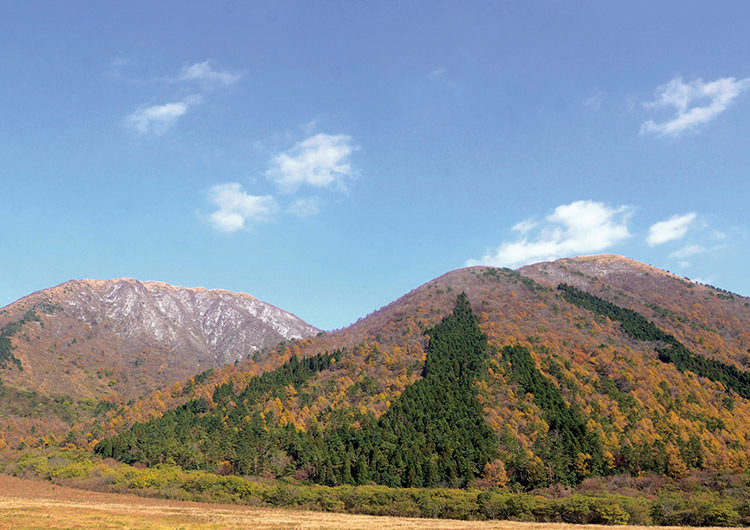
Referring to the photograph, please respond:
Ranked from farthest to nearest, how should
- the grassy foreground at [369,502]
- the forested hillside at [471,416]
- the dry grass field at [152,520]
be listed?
the forested hillside at [471,416] → the grassy foreground at [369,502] → the dry grass field at [152,520]

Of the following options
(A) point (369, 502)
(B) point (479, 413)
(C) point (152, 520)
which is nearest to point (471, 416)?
(B) point (479, 413)

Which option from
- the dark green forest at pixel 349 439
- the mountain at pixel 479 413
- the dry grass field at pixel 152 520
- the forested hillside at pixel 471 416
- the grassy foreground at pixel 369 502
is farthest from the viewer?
the dark green forest at pixel 349 439

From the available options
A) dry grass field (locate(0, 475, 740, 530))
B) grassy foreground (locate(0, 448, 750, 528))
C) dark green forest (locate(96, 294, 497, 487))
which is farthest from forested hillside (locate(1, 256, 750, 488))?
dry grass field (locate(0, 475, 740, 530))

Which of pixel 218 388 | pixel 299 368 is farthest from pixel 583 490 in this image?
pixel 218 388

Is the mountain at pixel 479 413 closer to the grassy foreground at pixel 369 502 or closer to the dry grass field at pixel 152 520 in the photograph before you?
the grassy foreground at pixel 369 502

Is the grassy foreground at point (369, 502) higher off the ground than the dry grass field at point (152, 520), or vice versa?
the dry grass field at point (152, 520)

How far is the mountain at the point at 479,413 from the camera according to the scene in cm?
11950

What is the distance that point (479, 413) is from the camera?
144250mm

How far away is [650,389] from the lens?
154m

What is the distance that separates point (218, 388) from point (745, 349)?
672ft

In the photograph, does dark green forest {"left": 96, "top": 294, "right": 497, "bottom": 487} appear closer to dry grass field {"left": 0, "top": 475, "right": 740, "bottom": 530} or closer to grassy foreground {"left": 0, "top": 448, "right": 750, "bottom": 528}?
grassy foreground {"left": 0, "top": 448, "right": 750, "bottom": 528}

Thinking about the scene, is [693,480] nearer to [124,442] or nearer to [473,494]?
[473,494]

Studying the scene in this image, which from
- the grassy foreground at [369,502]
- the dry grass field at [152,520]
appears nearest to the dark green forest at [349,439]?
the grassy foreground at [369,502]

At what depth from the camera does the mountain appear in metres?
120
